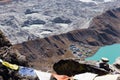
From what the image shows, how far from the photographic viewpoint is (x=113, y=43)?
8438cm

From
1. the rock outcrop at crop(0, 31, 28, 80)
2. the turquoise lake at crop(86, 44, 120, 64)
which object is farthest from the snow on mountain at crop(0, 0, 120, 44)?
the rock outcrop at crop(0, 31, 28, 80)

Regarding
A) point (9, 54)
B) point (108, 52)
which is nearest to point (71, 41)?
point (108, 52)

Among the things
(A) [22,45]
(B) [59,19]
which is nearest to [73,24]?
(B) [59,19]

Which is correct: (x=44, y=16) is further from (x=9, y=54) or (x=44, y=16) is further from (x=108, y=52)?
(x=9, y=54)

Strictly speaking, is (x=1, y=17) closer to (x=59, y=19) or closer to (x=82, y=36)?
(x=59, y=19)

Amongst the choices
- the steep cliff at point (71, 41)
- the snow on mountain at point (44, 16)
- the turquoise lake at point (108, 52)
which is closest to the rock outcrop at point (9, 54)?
the steep cliff at point (71, 41)

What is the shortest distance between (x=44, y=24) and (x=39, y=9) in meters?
15.9

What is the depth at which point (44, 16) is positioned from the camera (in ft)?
347

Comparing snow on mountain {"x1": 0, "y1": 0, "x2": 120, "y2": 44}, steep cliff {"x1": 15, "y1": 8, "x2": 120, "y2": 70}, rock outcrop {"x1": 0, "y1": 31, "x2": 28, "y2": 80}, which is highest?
rock outcrop {"x1": 0, "y1": 31, "x2": 28, "y2": 80}

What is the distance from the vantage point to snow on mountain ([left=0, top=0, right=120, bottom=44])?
87.9m

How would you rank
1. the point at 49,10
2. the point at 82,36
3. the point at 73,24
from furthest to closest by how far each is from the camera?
1. the point at 49,10
2. the point at 73,24
3. the point at 82,36

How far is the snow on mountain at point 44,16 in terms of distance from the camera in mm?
87950

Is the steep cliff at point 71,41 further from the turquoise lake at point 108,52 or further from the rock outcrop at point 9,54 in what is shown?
the rock outcrop at point 9,54

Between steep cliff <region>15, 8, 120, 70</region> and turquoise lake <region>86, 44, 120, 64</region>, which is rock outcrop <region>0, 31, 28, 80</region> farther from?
turquoise lake <region>86, 44, 120, 64</region>
